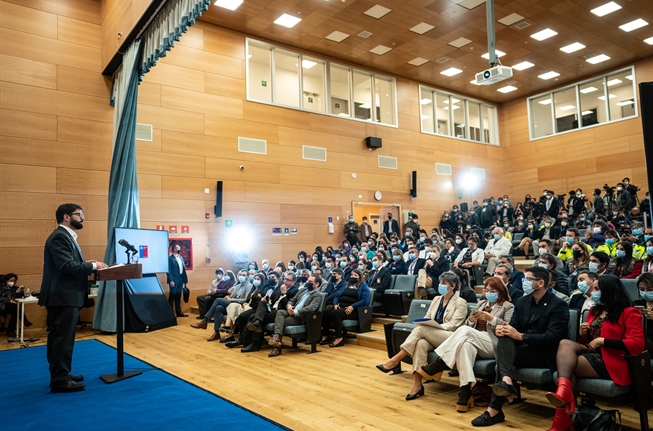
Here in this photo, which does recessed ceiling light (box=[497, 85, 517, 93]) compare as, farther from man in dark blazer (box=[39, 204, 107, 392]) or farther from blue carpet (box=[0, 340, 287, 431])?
man in dark blazer (box=[39, 204, 107, 392])

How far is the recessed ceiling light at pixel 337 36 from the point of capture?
11266mm

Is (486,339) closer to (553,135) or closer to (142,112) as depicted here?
(142,112)

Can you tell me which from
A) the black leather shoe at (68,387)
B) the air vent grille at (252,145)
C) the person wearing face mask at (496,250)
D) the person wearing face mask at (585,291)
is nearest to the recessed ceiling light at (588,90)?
the person wearing face mask at (496,250)

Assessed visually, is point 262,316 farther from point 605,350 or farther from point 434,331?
point 605,350

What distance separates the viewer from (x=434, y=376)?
12.5 ft

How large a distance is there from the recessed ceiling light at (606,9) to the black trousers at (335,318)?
894 centimetres

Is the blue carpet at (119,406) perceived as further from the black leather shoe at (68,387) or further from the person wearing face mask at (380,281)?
the person wearing face mask at (380,281)

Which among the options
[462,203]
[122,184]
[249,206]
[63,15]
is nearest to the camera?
[122,184]

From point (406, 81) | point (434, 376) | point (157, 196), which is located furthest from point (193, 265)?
point (406, 81)

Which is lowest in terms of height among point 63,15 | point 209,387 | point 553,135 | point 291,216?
point 209,387

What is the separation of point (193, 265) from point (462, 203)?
885cm

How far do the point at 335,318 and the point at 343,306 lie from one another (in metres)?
0.27

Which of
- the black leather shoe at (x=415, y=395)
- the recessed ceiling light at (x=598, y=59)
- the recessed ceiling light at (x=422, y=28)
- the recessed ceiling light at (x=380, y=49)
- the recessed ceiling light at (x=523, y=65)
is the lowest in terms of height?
the black leather shoe at (x=415, y=395)

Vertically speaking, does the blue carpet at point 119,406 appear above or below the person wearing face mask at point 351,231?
below
